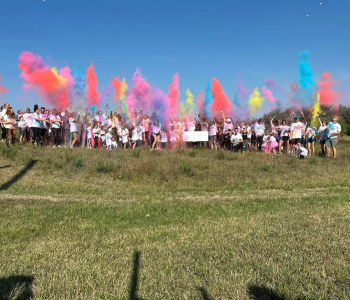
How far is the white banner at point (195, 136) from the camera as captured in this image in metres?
17.7

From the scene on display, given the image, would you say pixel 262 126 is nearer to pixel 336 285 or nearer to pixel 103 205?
pixel 103 205

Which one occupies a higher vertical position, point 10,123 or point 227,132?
point 10,123

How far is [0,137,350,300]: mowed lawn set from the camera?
11.4 ft

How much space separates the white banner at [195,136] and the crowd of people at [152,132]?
0.25m

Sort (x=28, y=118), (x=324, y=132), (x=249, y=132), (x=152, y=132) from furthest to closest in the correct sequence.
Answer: (x=249, y=132) → (x=152, y=132) → (x=324, y=132) → (x=28, y=118)

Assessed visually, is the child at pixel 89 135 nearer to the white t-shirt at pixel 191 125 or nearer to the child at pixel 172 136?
the child at pixel 172 136

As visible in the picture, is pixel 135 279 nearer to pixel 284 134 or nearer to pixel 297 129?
pixel 297 129

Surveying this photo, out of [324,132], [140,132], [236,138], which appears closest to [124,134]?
[140,132]

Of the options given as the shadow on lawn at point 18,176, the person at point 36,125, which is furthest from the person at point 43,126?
the shadow on lawn at point 18,176

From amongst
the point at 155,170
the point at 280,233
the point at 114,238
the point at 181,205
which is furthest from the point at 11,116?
the point at 280,233

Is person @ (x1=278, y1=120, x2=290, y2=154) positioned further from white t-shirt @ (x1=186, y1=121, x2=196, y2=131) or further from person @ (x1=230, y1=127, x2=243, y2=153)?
white t-shirt @ (x1=186, y1=121, x2=196, y2=131)

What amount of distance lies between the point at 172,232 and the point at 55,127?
41.0 feet

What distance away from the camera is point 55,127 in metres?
15.9

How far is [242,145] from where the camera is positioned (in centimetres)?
1691
